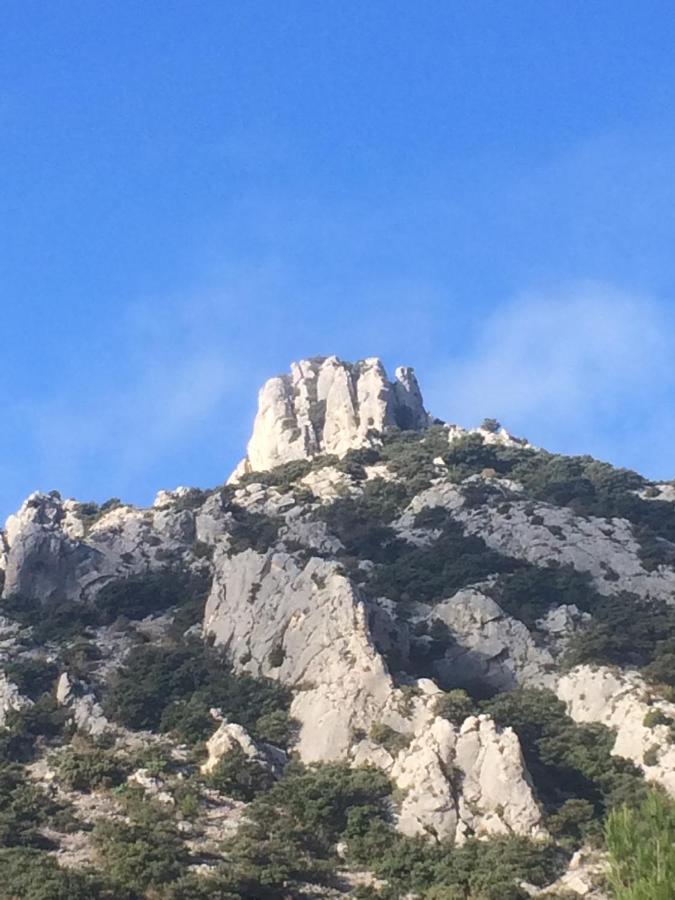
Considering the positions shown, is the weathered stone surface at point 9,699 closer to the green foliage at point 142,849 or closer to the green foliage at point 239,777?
the green foliage at point 239,777

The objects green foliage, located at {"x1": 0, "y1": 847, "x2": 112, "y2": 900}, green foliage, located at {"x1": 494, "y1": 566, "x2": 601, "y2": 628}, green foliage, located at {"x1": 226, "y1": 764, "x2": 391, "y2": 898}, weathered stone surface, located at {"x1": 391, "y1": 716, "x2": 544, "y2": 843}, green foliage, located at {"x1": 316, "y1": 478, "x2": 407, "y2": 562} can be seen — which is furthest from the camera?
green foliage, located at {"x1": 316, "y1": 478, "x2": 407, "y2": 562}

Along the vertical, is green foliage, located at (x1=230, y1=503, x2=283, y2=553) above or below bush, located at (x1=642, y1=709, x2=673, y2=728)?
above

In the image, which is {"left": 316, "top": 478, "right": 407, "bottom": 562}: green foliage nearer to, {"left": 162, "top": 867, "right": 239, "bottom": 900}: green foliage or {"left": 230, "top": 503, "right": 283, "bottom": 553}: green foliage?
{"left": 230, "top": 503, "right": 283, "bottom": 553}: green foliage

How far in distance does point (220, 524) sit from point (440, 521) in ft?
48.8

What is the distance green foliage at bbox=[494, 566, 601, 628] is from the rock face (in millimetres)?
32574

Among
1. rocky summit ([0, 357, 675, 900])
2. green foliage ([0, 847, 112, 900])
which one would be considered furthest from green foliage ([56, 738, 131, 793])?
green foliage ([0, 847, 112, 900])

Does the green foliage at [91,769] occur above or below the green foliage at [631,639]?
below

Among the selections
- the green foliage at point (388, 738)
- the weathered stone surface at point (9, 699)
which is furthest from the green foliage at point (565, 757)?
the weathered stone surface at point (9, 699)

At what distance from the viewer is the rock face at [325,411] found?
106125 millimetres

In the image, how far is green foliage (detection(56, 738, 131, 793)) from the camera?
166ft

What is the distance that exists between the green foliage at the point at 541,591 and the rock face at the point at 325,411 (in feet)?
107

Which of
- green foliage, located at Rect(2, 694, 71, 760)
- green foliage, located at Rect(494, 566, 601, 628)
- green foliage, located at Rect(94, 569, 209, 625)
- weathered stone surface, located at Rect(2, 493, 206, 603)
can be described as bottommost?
green foliage, located at Rect(2, 694, 71, 760)

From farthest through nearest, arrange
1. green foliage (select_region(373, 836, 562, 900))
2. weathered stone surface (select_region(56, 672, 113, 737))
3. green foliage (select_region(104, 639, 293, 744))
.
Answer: green foliage (select_region(104, 639, 293, 744))
weathered stone surface (select_region(56, 672, 113, 737))
green foliage (select_region(373, 836, 562, 900))

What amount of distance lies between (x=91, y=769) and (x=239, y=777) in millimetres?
6259
